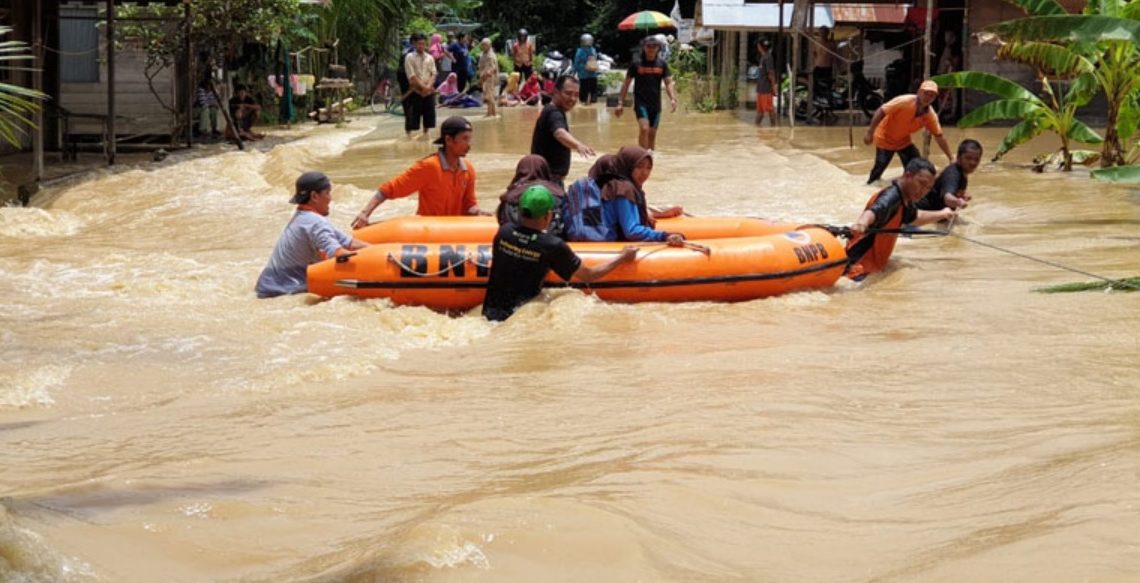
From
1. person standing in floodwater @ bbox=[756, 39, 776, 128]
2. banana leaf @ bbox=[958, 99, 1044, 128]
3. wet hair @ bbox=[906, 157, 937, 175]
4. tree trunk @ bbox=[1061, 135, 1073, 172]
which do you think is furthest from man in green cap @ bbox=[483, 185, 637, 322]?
Result: person standing in floodwater @ bbox=[756, 39, 776, 128]

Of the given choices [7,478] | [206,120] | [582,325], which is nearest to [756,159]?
[206,120]

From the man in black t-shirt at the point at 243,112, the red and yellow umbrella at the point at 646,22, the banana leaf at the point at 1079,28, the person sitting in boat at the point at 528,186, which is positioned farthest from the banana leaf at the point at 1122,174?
the red and yellow umbrella at the point at 646,22

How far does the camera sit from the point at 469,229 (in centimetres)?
1033

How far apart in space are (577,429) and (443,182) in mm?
4299

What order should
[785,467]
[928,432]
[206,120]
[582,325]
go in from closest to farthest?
[785,467]
[928,432]
[582,325]
[206,120]

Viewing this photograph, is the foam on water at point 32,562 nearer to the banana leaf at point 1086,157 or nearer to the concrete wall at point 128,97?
the banana leaf at point 1086,157

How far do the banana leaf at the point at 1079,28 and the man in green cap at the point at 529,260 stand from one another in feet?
13.1

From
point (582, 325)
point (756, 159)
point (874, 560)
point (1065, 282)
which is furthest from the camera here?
point (756, 159)

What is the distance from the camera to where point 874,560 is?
482cm

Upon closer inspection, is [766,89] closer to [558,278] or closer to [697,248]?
[697,248]

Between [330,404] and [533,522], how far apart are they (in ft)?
7.97

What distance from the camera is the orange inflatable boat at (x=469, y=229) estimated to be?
33.7 ft

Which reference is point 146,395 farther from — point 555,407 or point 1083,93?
point 1083,93

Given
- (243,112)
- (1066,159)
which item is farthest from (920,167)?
(243,112)
